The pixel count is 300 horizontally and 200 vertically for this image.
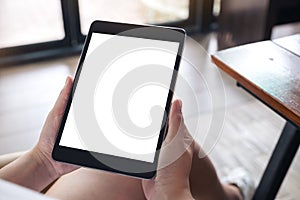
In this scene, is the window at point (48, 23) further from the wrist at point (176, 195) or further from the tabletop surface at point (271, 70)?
the wrist at point (176, 195)

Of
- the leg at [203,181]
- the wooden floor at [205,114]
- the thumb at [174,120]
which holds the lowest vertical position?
the wooden floor at [205,114]

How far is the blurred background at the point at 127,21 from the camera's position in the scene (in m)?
1.50

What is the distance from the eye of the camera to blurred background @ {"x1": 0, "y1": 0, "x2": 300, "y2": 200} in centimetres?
150

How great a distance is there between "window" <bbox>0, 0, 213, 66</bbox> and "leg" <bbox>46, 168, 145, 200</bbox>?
146 centimetres

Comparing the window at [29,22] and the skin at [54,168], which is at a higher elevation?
the skin at [54,168]

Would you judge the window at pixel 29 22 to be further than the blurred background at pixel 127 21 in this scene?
Yes

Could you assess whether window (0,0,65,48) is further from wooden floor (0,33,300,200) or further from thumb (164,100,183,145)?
thumb (164,100,183,145)

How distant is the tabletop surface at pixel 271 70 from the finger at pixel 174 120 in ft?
0.68

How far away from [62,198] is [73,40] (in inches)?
61.5

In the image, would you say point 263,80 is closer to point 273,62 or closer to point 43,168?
point 273,62

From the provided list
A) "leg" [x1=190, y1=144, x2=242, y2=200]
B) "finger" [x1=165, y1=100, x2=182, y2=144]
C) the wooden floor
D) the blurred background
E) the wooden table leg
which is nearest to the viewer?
"finger" [x1=165, y1=100, x2=182, y2=144]

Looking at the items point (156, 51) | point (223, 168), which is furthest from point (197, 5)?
point (156, 51)

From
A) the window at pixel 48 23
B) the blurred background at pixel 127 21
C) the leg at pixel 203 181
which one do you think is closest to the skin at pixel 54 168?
the leg at pixel 203 181

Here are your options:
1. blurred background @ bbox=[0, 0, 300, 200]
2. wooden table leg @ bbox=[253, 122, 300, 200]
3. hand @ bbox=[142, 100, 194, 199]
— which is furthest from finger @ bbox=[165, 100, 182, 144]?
blurred background @ bbox=[0, 0, 300, 200]
